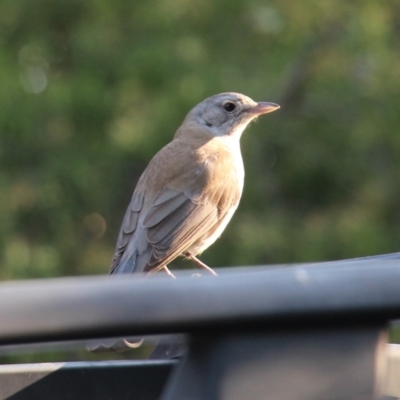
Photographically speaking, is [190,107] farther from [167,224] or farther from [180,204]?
[167,224]

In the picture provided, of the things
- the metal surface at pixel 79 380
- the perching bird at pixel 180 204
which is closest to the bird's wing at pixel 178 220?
the perching bird at pixel 180 204

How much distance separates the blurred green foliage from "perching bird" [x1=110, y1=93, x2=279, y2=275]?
4.20m

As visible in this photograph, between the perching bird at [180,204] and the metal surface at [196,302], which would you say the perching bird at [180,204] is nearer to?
the perching bird at [180,204]

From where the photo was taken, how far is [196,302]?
129cm

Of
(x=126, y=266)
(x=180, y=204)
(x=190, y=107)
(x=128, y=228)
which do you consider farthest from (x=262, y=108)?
(x=190, y=107)

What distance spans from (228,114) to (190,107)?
3.64 metres

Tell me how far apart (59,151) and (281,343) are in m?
9.45

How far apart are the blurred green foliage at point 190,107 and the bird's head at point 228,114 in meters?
3.53

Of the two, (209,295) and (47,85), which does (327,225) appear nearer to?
(47,85)

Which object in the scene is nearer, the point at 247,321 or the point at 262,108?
the point at 247,321

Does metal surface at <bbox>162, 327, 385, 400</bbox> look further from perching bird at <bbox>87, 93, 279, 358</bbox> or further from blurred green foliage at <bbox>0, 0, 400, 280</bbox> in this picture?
blurred green foliage at <bbox>0, 0, 400, 280</bbox>

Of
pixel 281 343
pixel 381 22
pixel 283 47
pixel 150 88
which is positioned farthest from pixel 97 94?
pixel 281 343

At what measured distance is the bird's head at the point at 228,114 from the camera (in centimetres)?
601

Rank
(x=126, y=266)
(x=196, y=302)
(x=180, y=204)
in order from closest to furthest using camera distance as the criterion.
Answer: (x=196, y=302)
(x=126, y=266)
(x=180, y=204)
